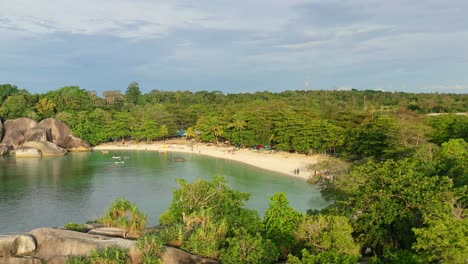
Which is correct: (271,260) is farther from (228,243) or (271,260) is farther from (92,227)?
(92,227)

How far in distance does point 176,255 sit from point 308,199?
17849 mm

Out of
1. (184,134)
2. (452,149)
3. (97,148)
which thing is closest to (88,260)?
(452,149)

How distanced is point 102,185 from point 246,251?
23.6 metres

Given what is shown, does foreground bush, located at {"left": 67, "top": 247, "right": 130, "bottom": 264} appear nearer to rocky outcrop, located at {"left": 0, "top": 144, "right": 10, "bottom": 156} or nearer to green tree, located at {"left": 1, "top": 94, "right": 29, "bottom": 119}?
rocky outcrop, located at {"left": 0, "top": 144, "right": 10, "bottom": 156}

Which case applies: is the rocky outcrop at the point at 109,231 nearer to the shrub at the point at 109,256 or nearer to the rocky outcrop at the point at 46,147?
the shrub at the point at 109,256

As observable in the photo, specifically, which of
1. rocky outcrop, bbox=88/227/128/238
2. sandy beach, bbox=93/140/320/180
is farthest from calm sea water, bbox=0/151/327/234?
rocky outcrop, bbox=88/227/128/238

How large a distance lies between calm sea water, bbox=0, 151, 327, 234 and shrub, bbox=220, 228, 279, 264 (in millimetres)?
11527

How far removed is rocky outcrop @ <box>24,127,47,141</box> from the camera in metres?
48.7

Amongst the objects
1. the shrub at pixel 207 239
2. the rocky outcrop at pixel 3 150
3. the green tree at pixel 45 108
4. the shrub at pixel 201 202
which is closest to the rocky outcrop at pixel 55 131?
the green tree at pixel 45 108

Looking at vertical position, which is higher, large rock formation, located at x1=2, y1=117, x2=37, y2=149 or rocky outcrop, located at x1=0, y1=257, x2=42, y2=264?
large rock formation, located at x1=2, y1=117, x2=37, y2=149

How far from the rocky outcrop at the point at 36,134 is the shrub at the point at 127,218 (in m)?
41.0

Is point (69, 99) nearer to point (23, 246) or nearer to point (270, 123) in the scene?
point (270, 123)

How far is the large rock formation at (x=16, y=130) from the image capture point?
163 feet

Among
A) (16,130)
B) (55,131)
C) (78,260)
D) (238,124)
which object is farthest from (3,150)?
(78,260)
